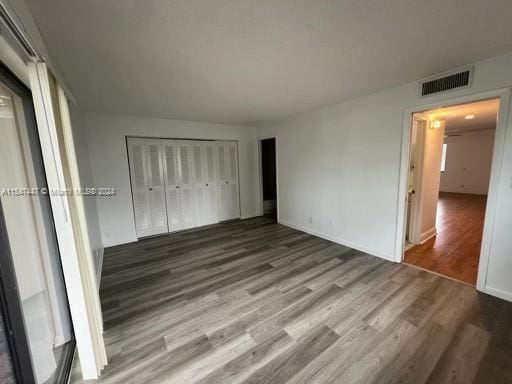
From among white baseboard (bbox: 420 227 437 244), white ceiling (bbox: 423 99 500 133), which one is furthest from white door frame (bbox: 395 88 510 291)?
white baseboard (bbox: 420 227 437 244)

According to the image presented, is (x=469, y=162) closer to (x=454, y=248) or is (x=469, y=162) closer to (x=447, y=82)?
(x=454, y=248)

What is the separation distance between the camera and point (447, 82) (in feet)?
7.33

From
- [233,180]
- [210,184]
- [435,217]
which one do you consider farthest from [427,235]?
[210,184]

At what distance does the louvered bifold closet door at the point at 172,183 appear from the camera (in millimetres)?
4164

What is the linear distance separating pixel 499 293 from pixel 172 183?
193 inches

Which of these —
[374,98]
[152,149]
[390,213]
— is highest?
[374,98]

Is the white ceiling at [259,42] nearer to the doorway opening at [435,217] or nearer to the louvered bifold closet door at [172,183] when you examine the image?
the doorway opening at [435,217]

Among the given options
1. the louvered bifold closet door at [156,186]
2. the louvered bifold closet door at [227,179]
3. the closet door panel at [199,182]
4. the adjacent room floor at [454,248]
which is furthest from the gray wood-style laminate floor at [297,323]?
the louvered bifold closet door at [227,179]

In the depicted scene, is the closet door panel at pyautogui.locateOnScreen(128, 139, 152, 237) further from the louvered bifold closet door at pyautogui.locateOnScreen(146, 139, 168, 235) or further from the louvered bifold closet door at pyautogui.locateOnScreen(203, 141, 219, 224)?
the louvered bifold closet door at pyautogui.locateOnScreen(203, 141, 219, 224)

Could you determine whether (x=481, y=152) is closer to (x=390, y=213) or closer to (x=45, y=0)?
(x=390, y=213)

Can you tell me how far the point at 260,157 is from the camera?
5.25 m

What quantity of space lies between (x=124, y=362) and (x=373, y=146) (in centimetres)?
360

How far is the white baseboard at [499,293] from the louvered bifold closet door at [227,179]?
429 centimetres

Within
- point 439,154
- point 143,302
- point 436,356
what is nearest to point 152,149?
point 143,302
